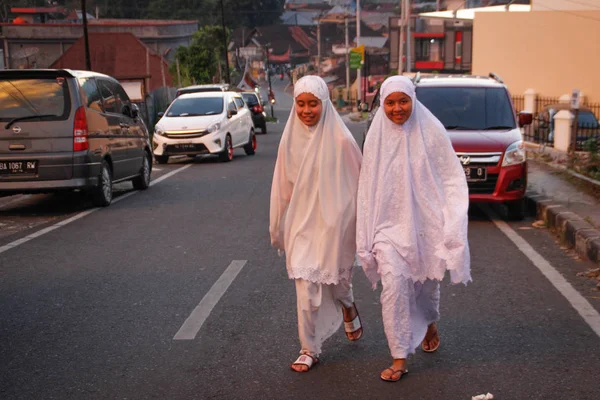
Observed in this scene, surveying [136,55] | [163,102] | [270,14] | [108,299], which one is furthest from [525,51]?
[270,14]

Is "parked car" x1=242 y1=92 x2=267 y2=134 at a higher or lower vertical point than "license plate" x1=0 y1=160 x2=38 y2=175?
lower

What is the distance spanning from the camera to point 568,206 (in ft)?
37.5

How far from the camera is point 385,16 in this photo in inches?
5192

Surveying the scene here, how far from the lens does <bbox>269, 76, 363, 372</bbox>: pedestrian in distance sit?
5.03 metres

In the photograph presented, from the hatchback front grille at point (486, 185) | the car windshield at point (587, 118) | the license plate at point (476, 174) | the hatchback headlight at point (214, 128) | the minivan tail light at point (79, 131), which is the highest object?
the minivan tail light at point (79, 131)

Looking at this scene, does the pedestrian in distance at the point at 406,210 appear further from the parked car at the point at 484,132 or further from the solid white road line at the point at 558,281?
the parked car at the point at 484,132

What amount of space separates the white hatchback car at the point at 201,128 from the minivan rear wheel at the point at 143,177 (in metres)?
4.84

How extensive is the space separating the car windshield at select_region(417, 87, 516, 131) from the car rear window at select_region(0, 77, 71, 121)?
511 cm

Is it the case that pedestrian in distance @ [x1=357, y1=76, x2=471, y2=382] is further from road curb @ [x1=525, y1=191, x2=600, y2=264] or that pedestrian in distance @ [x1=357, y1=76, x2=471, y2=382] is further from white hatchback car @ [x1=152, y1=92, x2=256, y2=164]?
white hatchback car @ [x1=152, y1=92, x2=256, y2=164]

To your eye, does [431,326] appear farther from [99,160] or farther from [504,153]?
[99,160]

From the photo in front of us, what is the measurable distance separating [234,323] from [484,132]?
20.7 feet

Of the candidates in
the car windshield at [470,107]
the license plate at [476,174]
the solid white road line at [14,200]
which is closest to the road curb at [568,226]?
the license plate at [476,174]

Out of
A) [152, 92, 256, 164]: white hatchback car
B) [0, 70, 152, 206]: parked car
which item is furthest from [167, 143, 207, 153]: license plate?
[0, 70, 152, 206]: parked car

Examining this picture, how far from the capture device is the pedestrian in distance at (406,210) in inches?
193
